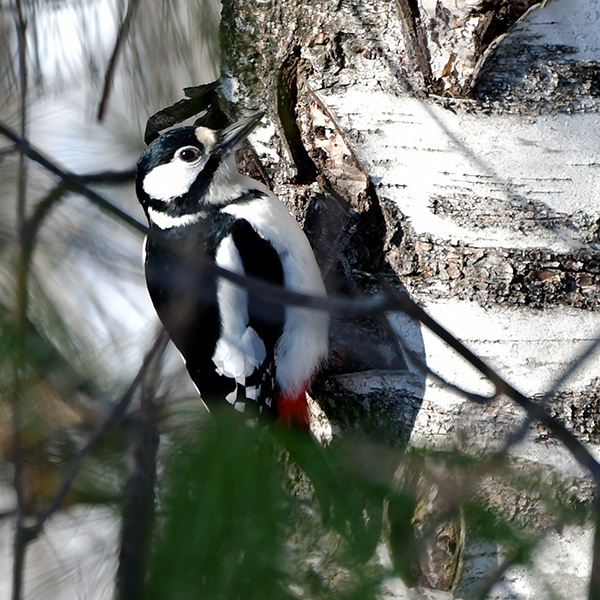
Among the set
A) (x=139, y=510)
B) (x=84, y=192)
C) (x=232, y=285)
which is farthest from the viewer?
(x=232, y=285)

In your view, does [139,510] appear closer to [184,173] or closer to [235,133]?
[235,133]

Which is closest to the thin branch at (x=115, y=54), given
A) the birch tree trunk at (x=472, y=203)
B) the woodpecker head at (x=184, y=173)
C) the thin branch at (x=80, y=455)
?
the woodpecker head at (x=184, y=173)

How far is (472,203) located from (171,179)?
83 cm

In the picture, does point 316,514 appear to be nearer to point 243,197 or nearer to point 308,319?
point 308,319

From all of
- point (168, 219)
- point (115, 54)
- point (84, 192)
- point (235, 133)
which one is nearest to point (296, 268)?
point (235, 133)

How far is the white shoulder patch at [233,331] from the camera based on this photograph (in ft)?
4.74

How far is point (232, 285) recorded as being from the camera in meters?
1.40

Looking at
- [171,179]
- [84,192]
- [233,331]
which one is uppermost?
[84,192]

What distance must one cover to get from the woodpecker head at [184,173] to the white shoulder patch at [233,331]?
0.19 metres

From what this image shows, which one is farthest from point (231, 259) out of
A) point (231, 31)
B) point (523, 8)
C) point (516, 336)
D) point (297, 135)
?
point (523, 8)

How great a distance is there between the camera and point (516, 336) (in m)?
1.09

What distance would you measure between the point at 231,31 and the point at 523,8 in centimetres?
61

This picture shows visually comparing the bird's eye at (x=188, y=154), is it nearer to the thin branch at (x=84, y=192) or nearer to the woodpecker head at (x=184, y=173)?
the woodpecker head at (x=184, y=173)

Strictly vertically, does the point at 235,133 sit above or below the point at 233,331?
above
